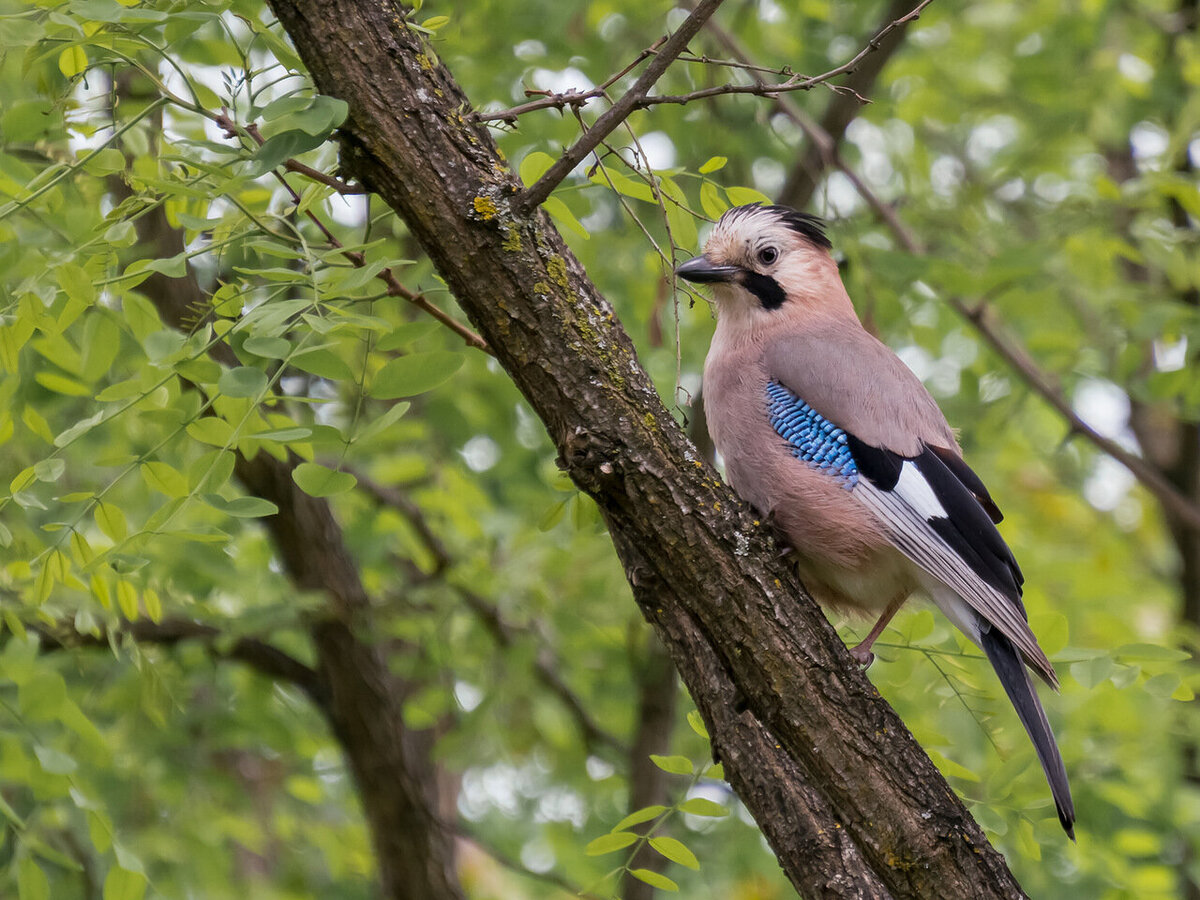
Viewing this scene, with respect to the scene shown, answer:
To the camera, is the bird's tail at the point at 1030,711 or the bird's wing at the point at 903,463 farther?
the bird's wing at the point at 903,463

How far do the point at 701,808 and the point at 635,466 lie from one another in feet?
2.78

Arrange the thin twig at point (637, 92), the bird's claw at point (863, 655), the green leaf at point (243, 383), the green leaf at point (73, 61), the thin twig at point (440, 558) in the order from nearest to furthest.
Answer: the thin twig at point (637, 92)
the green leaf at point (243, 383)
the green leaf at point (73, 61)
the bird's claw at point (863, 655)
the thin twig at point (440, 558)

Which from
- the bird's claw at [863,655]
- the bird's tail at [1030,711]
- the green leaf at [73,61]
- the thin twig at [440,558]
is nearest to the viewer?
the green leaf at [73,61]

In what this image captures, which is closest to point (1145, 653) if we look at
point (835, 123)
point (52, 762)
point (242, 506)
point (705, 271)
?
point (705, 271)

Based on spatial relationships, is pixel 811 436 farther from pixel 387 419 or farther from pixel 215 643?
pixel 215 643

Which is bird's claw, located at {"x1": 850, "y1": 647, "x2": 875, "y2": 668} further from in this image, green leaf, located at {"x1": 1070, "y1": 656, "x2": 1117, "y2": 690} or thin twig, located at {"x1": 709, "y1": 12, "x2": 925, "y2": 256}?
thin twig, located at {"x1": 709, "y1": 12, "x2": 925, "y2": 256}

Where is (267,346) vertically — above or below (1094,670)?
above

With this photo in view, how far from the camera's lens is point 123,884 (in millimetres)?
2533

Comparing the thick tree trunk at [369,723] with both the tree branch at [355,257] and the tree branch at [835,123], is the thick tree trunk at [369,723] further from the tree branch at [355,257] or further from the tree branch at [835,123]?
the tree branch at [835,123]

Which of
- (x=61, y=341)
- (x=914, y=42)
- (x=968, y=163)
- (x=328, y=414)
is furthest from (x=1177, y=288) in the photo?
(x=61, y=341)

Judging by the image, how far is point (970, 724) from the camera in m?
4.41

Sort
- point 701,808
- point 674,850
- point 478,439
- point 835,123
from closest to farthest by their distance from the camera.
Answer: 1. point 674,850
2. point 701,808
3. point 835,123
4. point 478,439

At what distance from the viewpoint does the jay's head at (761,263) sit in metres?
3.65

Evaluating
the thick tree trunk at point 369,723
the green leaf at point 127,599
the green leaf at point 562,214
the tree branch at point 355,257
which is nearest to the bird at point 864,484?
the green leaf at point 562,214
